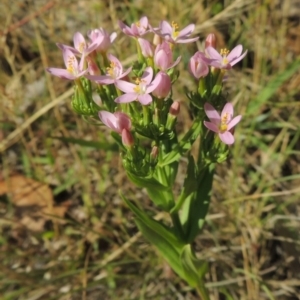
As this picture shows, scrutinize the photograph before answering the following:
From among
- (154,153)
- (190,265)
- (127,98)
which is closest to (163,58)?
(127,98)

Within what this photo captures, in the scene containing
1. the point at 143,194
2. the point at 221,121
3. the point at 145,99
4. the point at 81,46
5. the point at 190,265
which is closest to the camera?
the point at 145,99

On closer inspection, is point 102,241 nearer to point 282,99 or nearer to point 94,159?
point 94,159

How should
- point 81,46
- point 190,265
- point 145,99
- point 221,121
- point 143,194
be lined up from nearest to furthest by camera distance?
point 145,99 → point 221,121 → point 81,46 → point 190,265 → point 143,194

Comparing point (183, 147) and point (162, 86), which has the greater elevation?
point (162, 86)

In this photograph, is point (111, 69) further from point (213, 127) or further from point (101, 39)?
point (213, 127)

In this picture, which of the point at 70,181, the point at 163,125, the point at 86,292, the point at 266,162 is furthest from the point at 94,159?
the point at 163,125

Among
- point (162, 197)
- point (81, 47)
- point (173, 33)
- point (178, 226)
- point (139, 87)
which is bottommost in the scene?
point (178, 226)

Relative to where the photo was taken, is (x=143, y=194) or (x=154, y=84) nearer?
(x=154, y=84)

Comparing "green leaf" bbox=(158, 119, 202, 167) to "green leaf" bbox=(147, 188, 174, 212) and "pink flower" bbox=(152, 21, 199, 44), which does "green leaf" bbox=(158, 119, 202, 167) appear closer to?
"green leaf" bbox=(147, 188, 174, 212)
